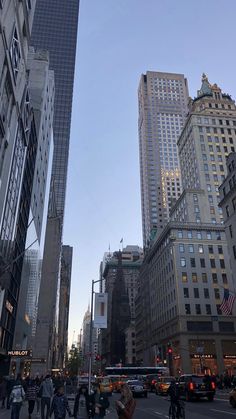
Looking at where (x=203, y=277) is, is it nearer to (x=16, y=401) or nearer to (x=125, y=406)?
(x=16, y=401)

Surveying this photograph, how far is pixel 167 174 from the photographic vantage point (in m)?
190

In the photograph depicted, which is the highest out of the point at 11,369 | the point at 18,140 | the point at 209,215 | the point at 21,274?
the point at 209,215

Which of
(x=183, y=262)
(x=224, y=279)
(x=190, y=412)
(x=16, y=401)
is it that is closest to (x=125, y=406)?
(x=16, y=401)

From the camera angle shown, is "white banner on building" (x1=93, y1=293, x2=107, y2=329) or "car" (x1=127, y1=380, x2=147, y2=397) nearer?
"white banner on building" (x1=93, y1=293, x2=107, y2=329)

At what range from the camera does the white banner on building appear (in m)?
23.4

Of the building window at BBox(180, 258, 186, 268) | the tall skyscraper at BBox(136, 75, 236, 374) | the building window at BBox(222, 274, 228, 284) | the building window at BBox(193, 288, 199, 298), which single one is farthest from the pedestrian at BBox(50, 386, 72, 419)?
the building window at BBox(222, 274, 228, 284)

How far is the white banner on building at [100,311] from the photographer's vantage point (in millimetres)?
23422

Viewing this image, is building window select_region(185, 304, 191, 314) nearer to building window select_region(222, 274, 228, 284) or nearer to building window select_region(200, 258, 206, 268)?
building window select_region(200, 258, 206, 268)

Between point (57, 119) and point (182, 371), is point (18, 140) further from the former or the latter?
point (57, 119)

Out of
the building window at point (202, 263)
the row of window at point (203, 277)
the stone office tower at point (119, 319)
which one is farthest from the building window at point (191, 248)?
the stone office tower at point (119, 319)

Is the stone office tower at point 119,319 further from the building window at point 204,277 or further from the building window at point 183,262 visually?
the building window at point 204,277

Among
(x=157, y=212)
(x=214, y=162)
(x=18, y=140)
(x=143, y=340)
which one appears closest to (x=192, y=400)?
(x=18, y=140)

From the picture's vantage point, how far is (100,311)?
941 inches

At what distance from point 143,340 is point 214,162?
64.4 meters
